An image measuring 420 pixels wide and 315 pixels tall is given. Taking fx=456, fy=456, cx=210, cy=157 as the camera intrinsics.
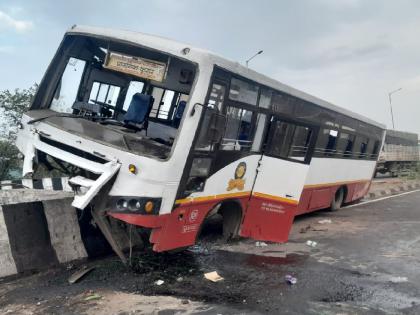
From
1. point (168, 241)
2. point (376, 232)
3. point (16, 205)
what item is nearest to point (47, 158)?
point (16, 205)

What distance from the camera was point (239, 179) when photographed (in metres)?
7.28

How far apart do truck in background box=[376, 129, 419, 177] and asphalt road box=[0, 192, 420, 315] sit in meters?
20.7

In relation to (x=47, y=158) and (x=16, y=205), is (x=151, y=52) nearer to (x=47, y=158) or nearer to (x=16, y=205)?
(x=47, y=158)

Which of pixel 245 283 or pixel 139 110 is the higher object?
pixel 139 110

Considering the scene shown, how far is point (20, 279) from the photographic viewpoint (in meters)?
6.16

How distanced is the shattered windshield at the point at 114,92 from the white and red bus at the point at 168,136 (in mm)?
16

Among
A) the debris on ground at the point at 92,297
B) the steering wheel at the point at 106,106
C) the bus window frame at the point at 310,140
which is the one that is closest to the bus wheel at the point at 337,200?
the bus window frame at the point at 310,140

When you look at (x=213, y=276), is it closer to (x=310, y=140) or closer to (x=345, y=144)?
(x=310, y=140)

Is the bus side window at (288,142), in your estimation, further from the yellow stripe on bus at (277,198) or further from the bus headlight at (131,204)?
the bus headlight at (131,204)

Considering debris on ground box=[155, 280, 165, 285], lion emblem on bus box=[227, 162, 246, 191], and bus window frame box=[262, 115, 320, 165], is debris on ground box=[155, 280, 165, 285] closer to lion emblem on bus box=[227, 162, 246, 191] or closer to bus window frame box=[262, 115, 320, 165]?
lion emblem on bus box=[227, 162, 246, 191]

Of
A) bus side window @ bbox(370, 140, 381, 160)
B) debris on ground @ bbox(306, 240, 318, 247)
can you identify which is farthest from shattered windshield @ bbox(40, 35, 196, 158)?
bus side window @ bbox(370, 140, 381, 160)

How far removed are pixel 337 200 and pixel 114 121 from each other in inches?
352

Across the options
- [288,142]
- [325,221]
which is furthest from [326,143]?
[288,142]

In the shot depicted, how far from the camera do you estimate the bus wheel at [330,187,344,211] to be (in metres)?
A: 13.6
